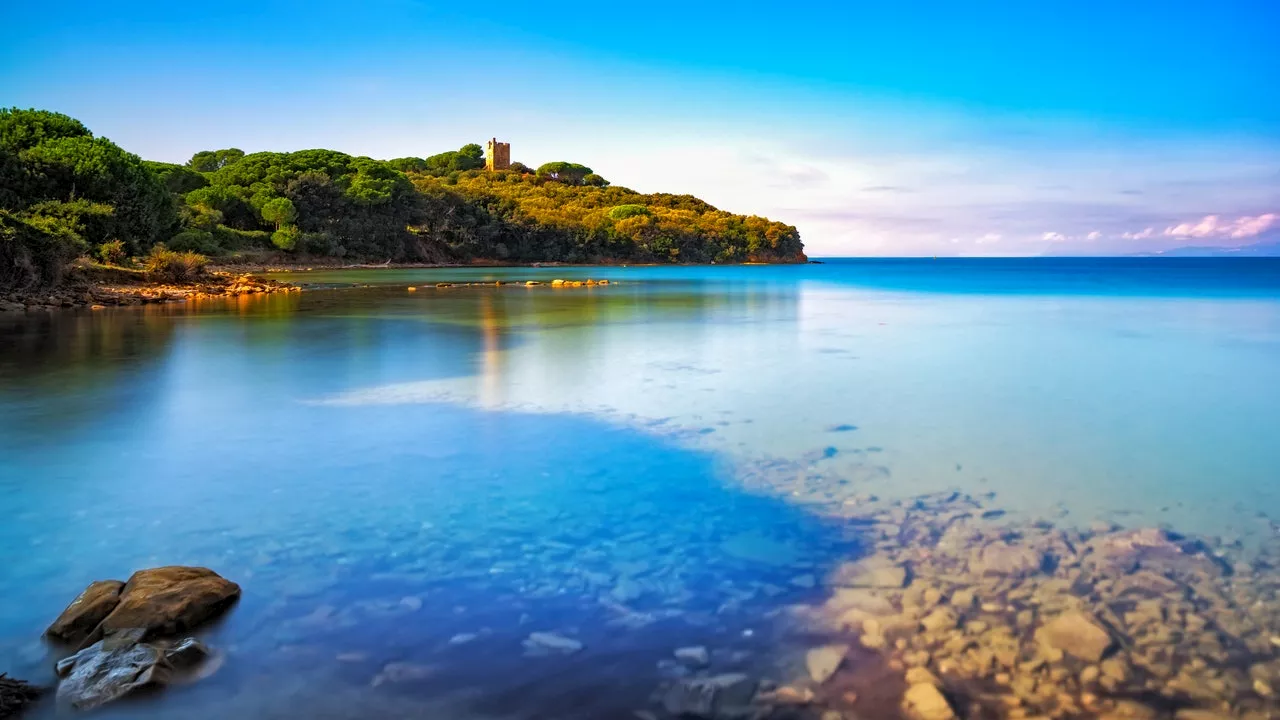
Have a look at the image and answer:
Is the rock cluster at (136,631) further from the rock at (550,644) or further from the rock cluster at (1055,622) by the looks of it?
the rock cluster at (1055,622)

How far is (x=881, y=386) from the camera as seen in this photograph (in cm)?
1139

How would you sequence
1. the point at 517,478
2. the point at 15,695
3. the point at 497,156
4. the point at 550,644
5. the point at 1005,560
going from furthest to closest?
1. the point at 497,156
2. the point at 517,478
3. the point at 1005,560
4. the point at 550,644
5. the point at 15,695

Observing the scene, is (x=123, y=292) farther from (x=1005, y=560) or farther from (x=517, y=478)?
(x=1005, y=560)

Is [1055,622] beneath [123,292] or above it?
beneath

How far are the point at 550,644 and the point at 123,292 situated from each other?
Result: 88.0 feet

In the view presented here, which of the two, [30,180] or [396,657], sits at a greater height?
[30,180]

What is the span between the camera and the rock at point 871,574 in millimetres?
4254

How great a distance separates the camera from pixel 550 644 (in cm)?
360

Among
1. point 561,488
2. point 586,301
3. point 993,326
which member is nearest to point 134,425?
point 561,488

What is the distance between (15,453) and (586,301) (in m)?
23.4

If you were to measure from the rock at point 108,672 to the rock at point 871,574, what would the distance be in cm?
317

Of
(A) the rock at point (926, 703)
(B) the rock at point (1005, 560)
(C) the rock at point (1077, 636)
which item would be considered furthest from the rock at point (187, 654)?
(B) the rock at point (1005, 560)

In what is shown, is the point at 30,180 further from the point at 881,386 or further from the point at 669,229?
the point at 669,229

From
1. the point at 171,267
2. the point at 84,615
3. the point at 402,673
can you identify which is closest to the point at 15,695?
the point at 84,615
